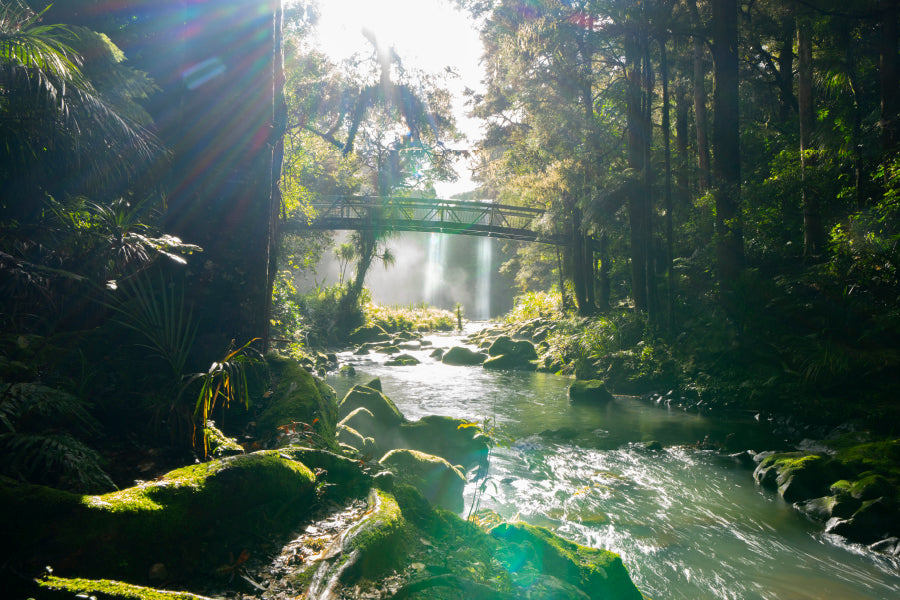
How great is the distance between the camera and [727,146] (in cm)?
981

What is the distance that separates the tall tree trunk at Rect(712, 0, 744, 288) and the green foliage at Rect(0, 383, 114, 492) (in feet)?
33.8

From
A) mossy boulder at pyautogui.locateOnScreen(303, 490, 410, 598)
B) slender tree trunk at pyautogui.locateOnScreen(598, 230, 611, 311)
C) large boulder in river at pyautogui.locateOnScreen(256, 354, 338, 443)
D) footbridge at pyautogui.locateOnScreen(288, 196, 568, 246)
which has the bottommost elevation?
mossy boulder at pyautogui.locateOnScreen(303, 490, 410, 598)

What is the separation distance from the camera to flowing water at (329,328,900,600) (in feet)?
12.6

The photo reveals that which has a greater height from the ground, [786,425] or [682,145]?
[682,145]

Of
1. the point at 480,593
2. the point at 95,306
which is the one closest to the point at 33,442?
the point at 95,306

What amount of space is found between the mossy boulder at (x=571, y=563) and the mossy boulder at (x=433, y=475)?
4.86 feet

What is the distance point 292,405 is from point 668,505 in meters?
4.13

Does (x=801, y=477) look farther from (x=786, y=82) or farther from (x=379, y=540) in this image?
(x=786, y=82)

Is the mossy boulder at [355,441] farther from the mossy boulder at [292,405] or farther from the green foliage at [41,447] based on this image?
the green foliage at [41,447]

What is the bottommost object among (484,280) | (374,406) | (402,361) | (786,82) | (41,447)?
(402,361)

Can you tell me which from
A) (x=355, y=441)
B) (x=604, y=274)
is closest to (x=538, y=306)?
(x=604, y=274)

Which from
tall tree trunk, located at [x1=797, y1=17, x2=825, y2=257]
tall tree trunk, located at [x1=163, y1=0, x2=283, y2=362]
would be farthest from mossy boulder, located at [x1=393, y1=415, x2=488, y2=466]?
tall tree trunk, located at [x1=797, y1=17, x2=825, y2=257]

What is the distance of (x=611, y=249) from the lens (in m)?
17.2

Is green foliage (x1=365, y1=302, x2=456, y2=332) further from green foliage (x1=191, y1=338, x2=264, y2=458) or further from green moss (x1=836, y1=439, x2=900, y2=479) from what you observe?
green foliage (x1=191, y1=338, x2=264, y2=458)
